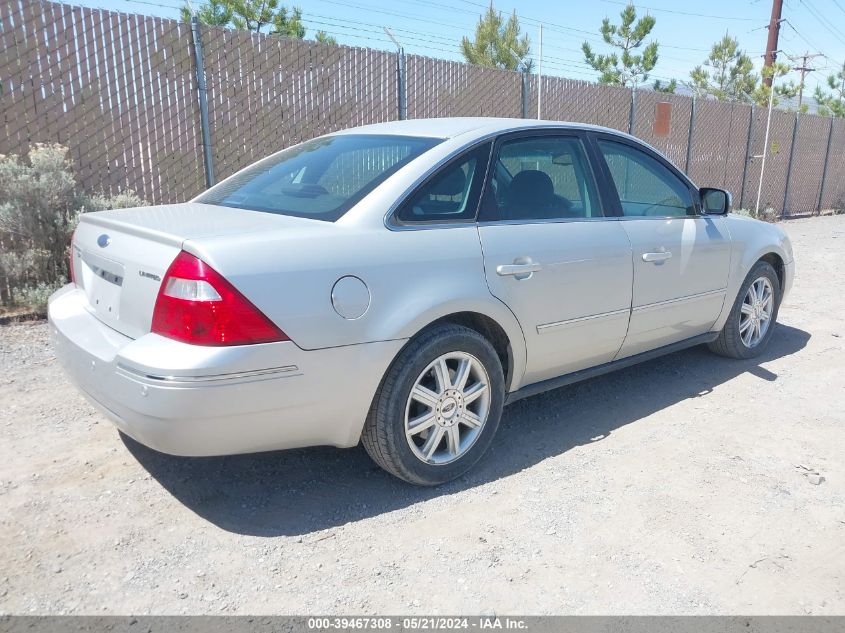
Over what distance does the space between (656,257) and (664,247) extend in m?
0.12

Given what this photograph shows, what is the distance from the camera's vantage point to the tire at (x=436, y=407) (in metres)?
2.95

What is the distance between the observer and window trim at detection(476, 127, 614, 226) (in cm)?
336

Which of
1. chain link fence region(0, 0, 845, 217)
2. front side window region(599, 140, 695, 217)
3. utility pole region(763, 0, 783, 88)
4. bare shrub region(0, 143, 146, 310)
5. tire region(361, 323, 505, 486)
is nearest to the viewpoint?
tire region(361, 323, 505, 486)

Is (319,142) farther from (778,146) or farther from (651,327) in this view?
(778,146)

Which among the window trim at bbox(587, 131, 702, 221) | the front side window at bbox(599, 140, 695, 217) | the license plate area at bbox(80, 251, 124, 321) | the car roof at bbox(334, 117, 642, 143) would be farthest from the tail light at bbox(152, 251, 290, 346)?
the front side window at bbox(599, 140, 695, 217)

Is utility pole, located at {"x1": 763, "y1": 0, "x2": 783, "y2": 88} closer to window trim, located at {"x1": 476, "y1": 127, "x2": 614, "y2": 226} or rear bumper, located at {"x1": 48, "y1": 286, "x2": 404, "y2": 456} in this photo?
window trim, located at {"x1": 476, "y1": 127, "x2": 614, "y2": 226}

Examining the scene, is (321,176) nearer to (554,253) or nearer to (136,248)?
(136,248)

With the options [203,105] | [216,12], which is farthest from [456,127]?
[216,12]

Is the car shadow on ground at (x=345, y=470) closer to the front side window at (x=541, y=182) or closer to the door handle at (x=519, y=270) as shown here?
the door handle at (x=519, y=270)

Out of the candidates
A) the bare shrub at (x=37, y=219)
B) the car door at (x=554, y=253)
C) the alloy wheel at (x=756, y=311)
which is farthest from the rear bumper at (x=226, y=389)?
the bare shrub at (x=37, y=219)

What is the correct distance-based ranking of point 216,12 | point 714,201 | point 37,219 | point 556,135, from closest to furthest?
point 556,135 < point 714,201 < point 37,219 < point 216,12

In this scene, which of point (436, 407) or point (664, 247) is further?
point (664, 247)

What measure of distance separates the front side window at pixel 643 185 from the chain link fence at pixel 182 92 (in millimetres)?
4592

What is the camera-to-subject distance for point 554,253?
3.47 m
